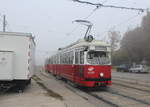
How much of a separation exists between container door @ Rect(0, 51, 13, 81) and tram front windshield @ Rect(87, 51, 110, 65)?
4525mm

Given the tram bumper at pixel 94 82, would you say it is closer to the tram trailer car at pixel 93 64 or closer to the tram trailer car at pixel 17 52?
the tram trailer car at pixel 93 64

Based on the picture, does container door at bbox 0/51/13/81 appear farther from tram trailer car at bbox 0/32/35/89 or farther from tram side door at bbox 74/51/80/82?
tram side door at bbox 74/51/80/82

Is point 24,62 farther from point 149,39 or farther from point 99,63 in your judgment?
point 149,39

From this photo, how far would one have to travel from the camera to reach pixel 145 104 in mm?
10273

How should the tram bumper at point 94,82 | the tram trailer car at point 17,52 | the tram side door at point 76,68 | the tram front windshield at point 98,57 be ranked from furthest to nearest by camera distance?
1. the tram side door at point 76,68
2. the tram front windshield at point 98,57
3. the tram bumper at point 94,82
4. the tram trailer car at point 17,52

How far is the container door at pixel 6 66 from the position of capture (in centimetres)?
1282

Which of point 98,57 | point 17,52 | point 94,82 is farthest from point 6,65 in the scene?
point 98,57

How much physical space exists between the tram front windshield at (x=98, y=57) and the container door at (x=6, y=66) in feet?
14.8

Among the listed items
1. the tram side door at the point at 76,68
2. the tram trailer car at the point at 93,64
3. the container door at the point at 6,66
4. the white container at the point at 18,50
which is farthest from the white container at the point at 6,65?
the tram side door at the point at 76,68

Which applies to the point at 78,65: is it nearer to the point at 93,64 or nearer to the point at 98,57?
the point at 93,64

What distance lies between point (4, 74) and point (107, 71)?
590 centimetres

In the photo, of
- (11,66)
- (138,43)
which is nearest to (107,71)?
(11,66)

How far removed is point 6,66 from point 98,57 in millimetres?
5384

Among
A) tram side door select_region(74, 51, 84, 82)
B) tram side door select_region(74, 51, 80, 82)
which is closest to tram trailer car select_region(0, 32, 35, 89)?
tram side door select_region(74, 51, 84, 82)
